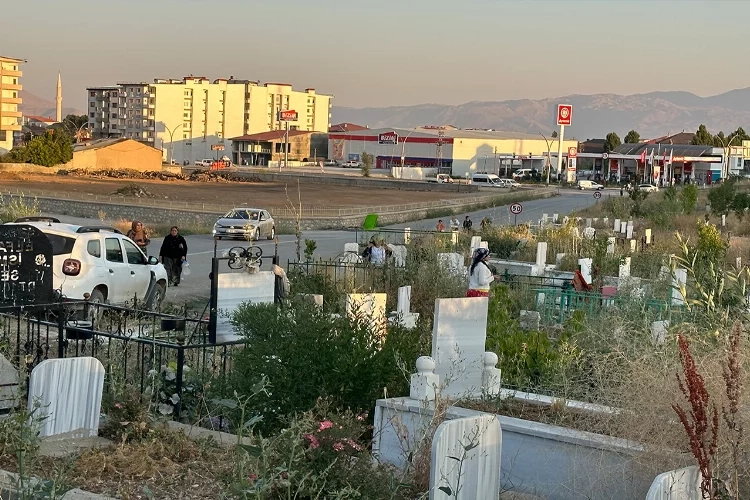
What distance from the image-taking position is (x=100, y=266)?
54.6 ft

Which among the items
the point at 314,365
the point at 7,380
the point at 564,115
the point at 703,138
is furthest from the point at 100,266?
the point at 703,138

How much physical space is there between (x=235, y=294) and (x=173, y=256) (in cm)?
1039

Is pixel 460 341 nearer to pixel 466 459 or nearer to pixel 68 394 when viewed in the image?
pixel 466 459

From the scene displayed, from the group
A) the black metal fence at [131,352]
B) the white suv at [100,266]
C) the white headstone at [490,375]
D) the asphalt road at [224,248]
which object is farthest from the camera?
the asphalt road at [224,248]

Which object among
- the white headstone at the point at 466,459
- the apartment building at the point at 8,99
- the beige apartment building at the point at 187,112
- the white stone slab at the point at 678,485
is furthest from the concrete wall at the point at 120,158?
the white stone slab at the point at 678,485

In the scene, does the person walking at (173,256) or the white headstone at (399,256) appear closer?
the white headstone at (399,256)

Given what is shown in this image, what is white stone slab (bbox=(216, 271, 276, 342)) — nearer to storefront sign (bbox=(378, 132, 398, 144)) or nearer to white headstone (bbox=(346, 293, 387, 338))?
white headstone (bbox=(346, 293, 387, 338))

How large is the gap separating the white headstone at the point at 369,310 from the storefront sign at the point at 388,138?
13131cm

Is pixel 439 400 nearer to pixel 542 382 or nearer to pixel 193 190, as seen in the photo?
pixel 542 382

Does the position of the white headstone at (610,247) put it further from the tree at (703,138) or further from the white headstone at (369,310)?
the tree at (703,138)

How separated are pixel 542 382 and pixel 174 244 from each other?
13.1m

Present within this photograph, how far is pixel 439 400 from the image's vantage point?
23.5ft

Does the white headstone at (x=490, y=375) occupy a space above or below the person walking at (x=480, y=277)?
below

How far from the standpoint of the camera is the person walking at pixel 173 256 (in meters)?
21.7
